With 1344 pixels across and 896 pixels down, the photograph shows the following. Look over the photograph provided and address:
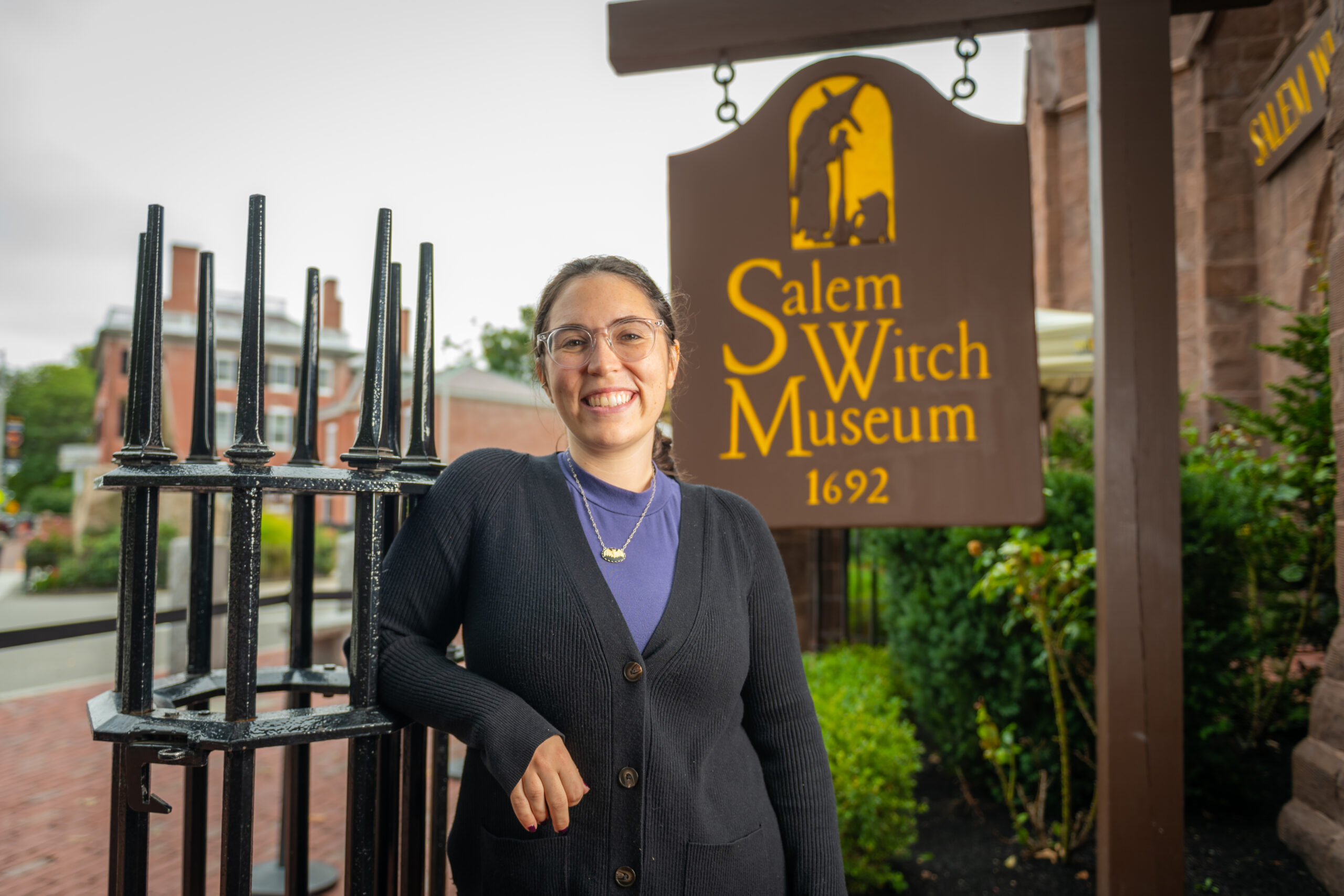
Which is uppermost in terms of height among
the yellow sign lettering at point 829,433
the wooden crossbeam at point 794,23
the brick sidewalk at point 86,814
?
the wooden crossbeam at point 794,23

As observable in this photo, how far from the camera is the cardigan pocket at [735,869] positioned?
4.20ft

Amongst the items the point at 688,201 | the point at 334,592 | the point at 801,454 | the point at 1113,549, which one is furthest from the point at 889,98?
the point at 334,592

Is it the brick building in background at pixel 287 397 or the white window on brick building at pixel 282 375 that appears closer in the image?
the brick building in background at pixel 287 397

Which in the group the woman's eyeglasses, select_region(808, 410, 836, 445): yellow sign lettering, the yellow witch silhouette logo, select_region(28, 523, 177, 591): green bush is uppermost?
the yellow witch silhouette logo

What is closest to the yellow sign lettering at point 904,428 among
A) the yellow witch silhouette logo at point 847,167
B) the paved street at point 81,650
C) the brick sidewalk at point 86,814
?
the yellow witch silhouette logo at point 847,167

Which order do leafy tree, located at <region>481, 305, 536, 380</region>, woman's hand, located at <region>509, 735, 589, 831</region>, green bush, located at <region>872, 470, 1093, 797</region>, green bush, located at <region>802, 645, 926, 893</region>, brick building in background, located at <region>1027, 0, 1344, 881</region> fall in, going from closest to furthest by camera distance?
woman's hand, located at <region>509, 735, 589, 831</region> < green bush, located at <region>802, 645, 926, 893</region> < green bush, located at <region>872, 470, 1093, 797</region> < brick building in background, located at <region>1027, 0, 1344, 881</region> < leafy tree, located at <region>481, 305, 536, 380</region>

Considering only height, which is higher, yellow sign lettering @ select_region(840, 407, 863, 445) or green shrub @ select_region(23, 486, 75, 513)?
yellow sign lettering @ select_region(840, 407, 863, 445)

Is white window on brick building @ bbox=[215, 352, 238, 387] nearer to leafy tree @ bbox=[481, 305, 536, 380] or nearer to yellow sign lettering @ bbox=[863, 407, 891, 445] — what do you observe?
leafy tree @ bbox=[481, 305, 536, 380]

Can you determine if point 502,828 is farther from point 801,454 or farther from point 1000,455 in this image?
point 1000,455

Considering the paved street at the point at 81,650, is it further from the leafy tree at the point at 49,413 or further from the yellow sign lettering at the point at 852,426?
the leafy tree at the point at 49,413

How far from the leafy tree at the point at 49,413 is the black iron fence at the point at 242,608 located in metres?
63.2

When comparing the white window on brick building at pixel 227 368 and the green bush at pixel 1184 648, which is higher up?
the white window on brick building at pixel 227 368

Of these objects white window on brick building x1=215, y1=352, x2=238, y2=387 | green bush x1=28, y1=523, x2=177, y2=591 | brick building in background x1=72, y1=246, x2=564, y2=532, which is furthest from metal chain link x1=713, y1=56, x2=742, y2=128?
white window on brick building x1=215, y1=352, x2=238, y2=387

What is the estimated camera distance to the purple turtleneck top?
4.46ft
